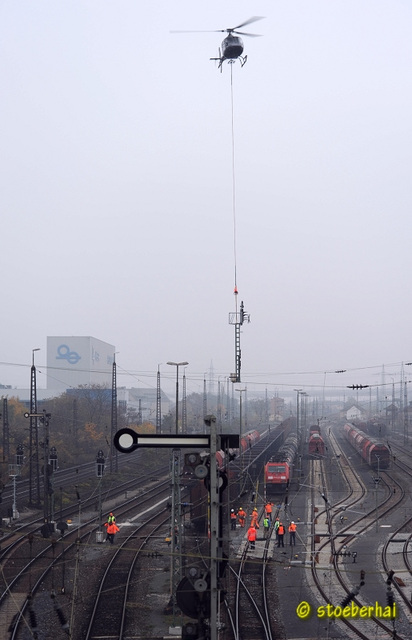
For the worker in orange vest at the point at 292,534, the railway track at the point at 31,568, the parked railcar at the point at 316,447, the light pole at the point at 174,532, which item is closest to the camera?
the railway track at the point at 31,568

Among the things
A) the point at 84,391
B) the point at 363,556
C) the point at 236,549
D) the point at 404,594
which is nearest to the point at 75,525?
the point at 236,549

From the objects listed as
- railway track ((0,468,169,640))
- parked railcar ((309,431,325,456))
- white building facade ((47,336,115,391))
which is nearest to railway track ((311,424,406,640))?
railway track ((0,468,169,640))

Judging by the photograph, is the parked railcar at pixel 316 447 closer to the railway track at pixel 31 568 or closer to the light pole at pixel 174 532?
the railway track at pixel 31 568

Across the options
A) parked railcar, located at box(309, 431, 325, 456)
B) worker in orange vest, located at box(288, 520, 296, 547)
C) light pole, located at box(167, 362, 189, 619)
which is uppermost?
light pole, located at box(167, 362, 189, 619)

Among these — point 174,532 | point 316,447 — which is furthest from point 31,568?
point 316,447

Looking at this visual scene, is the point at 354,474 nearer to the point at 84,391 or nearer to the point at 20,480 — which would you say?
the point at 20,480

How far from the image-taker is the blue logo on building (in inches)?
5157

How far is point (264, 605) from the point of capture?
19.5 meters

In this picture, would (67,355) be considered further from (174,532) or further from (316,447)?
(174,532)

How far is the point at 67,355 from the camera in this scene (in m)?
132

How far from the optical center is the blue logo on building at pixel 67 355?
131000mm

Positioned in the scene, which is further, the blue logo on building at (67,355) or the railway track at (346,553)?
the blue logo on building at (67,355)

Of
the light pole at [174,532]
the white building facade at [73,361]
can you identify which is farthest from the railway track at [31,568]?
the white building facade at [73,361]

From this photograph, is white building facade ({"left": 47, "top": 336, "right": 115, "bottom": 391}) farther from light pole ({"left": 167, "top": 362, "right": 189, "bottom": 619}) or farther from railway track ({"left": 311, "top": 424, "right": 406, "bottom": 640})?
light pole ({"left": 167, "top": 362, "right": 189, "bottom": 619})
